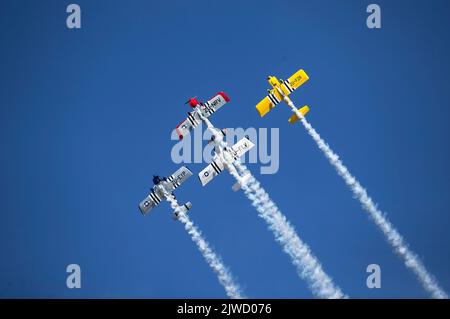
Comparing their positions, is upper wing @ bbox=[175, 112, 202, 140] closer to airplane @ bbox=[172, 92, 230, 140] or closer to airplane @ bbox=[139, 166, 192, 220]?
airplane @ bbox=[172, 92, 230, 140]

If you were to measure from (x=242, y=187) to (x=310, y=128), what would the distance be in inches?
195

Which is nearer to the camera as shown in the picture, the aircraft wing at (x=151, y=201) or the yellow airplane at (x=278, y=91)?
the aircraft wing at (x=151, y=201)

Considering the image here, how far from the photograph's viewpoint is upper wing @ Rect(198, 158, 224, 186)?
5241cm

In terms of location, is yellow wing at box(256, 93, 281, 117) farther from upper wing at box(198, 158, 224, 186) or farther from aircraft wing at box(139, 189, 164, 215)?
aircraft wing at box(139, 189, 164, 215)

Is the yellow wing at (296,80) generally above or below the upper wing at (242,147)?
above

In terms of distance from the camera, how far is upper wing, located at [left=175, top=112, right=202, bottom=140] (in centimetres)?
5381

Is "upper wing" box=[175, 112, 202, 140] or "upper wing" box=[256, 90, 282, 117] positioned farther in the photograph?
"upper wing" box=[256, 90, 282, 117]

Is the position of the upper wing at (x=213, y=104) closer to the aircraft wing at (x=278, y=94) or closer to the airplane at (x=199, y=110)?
the airplane at (x=199, y=110)

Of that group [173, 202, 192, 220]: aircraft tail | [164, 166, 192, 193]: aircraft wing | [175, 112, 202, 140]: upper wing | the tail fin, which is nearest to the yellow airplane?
the tail fin

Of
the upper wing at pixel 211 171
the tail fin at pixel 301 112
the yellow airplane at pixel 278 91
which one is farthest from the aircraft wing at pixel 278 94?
the upper wing at pixel 211 171

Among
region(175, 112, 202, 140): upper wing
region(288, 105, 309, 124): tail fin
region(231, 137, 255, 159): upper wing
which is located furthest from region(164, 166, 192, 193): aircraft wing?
region(288, 105, 309, 124): tail fin

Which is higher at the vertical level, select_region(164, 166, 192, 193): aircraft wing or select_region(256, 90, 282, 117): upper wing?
select_region(256, 90, 282, 117): upper wing

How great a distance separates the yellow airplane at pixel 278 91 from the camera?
54938 mm
